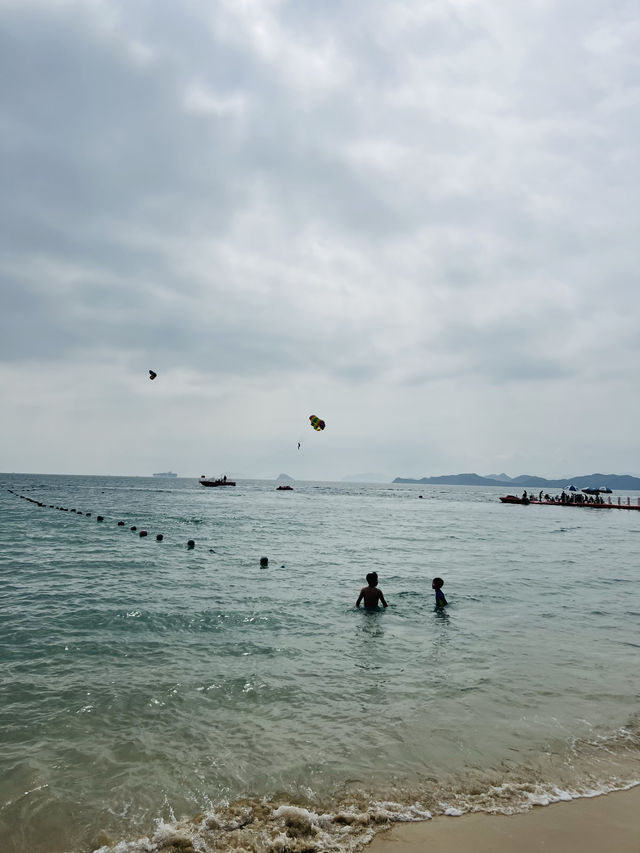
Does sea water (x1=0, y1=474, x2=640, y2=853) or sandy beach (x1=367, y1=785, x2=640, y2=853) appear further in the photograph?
sea water (x1=0, y1=474, x2=640, y2=853)

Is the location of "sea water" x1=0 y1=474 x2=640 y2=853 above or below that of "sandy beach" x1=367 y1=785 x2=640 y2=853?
below

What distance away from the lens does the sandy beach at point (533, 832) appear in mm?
4984

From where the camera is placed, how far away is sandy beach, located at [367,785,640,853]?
4.98 metres

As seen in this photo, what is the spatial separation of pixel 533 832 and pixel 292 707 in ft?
13.5

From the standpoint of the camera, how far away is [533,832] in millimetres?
5238

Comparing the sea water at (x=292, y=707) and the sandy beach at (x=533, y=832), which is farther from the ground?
the sandy beach at (x=533, y=832)

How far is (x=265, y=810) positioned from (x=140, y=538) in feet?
97.7

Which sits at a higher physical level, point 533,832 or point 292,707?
point 533,832

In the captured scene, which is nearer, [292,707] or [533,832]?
[533,832]

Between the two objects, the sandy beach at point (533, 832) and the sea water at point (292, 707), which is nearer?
the sandy beach at point (533, 832)

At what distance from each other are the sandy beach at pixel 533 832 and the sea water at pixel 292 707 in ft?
0.71

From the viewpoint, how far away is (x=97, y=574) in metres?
20.2

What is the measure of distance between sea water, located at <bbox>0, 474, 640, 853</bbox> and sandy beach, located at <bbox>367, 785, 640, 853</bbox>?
8.5 inches

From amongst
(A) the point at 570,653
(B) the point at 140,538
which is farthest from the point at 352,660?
(B) the point at 140,538
